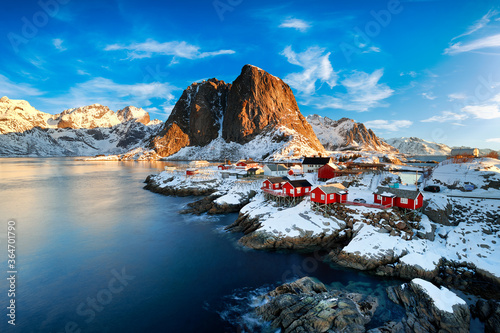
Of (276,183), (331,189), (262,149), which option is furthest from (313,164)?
(262,149)

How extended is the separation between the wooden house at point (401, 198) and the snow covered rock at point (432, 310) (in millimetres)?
14672

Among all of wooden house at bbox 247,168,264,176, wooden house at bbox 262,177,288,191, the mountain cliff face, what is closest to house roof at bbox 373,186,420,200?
wooden house at bbox 262,177,288,191

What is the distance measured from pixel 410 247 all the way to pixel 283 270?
13.3m

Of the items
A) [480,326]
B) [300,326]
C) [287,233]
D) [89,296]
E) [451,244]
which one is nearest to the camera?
[300,326]

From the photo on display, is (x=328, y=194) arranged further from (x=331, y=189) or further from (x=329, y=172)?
(x=329, y=172)

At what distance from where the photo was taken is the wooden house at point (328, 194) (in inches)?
1225

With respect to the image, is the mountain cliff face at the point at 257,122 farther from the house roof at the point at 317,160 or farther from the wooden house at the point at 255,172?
the wooden house at the point at 255,172

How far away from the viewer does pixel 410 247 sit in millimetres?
22922

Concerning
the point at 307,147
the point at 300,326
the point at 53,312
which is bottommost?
the point at 53,312

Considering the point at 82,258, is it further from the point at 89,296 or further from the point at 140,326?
the point at 140,326

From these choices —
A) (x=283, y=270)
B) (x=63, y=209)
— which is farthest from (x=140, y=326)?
(x=63, y=209)

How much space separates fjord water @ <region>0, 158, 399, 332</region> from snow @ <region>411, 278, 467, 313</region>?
9.20 ft

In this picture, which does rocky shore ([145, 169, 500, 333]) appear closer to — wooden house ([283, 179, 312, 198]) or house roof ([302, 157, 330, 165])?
wooden house ([283, 179, 312, 198])

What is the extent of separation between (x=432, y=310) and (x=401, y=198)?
56.7 feet
